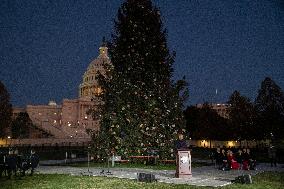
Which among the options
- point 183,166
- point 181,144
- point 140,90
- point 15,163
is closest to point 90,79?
point 140,90

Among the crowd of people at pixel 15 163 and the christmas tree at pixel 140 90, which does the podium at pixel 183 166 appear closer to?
the crowd of people at pixel 15 163

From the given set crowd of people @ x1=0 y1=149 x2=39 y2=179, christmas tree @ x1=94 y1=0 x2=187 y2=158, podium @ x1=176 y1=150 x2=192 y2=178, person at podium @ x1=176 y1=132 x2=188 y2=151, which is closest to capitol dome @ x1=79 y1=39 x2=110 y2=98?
christmas tree @ x1=94 y1=0 x2=187 y2=158

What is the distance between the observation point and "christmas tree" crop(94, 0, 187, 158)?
33.5m

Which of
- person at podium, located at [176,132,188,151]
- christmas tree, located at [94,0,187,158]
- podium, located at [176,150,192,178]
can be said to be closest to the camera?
podium, located at [176,150,192,178]

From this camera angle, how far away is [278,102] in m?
70.2

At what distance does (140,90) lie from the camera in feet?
114

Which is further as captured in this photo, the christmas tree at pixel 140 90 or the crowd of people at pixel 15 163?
the christmas tree at pixel 140 90

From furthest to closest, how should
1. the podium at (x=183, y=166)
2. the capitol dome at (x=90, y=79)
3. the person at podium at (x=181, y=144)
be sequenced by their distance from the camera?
the capitol dome at (x=90, y=79) → the person at podium at (x=181, y=144) → the podium at (x=183, y=166)

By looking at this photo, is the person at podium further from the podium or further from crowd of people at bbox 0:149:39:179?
crowd of people at bbox 0:149:39:179

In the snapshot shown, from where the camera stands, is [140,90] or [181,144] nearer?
[181,144]

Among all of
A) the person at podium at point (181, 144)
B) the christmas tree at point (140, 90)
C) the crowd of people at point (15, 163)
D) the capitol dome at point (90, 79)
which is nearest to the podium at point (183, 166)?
the person at podium at point (181, 144)

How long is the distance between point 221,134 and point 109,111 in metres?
59.2

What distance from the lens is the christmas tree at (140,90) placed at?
33.5m

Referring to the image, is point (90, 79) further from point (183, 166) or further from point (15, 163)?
point (183, 166)
